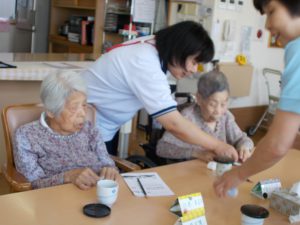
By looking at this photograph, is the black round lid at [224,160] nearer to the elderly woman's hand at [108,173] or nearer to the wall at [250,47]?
the elderly woman's hand at [108,173]

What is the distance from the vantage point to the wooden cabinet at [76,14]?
528 centimetres

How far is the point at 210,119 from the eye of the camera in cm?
233

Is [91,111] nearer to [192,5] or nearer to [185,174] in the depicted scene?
[185,174]

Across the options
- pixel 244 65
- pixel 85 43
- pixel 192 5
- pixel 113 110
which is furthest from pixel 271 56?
pixel 113 110

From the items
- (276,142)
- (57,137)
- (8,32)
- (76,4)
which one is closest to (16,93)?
(57,137)

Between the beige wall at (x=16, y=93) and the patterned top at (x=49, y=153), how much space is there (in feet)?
4.69

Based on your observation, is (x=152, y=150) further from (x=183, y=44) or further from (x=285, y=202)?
(x=285, y=202)

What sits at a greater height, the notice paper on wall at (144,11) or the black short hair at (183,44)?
the notice paper on wall at (144,11)

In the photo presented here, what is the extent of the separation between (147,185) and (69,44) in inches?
180

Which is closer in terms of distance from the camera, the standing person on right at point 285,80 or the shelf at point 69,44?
the standing person on right at point 285,80

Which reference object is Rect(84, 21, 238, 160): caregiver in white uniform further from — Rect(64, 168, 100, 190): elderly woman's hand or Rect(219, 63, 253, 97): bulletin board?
Rect(219, 63, 253, 97): bulletin board

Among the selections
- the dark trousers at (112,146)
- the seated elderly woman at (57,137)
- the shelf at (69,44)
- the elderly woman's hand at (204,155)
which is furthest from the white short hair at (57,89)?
the shelf at (69,44)

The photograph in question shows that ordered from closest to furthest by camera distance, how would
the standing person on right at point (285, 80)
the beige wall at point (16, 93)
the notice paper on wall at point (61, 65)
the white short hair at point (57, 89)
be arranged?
the standing person on right at point (285, 80) < the white short hair at point (57, 89) < the beige wall at point (16, 93) < the notice paper on wall at point (61, 65)

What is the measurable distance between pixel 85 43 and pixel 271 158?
474 cm
